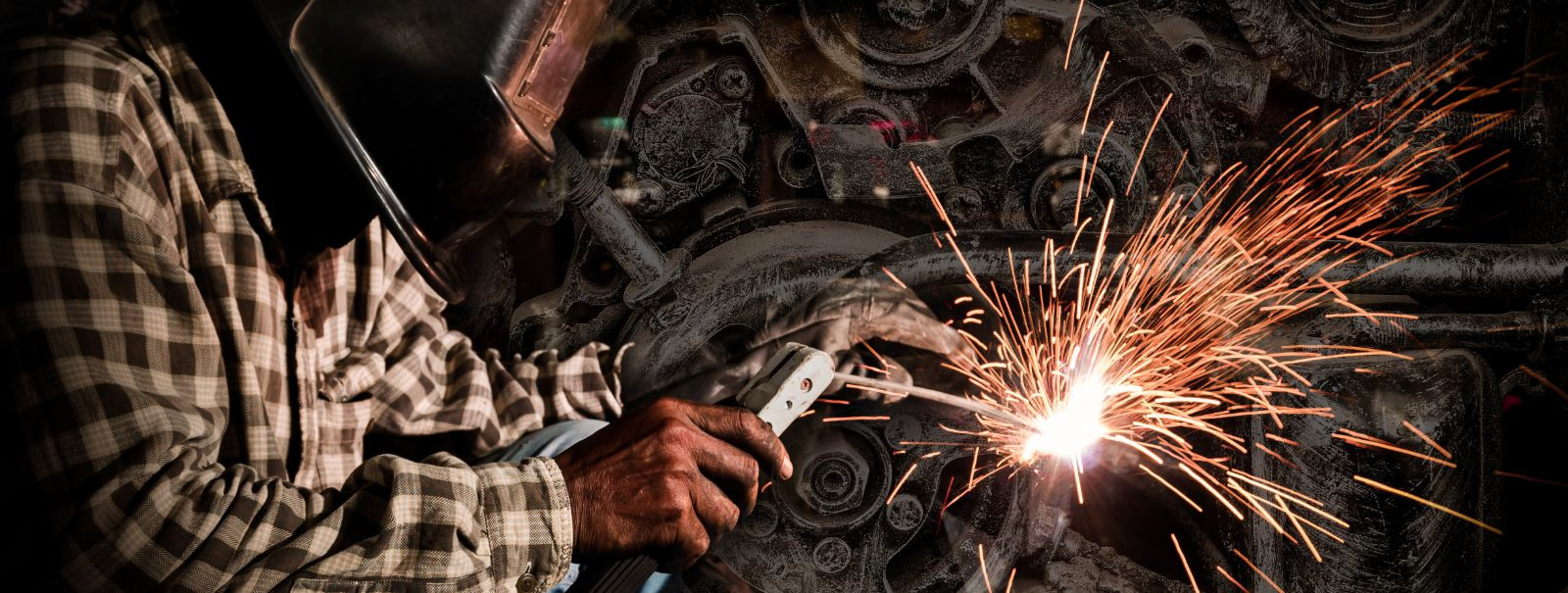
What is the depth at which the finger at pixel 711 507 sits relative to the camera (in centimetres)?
163

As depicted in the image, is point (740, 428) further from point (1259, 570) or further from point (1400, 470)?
point (1400, 470)

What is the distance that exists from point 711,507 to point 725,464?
0.27 feet

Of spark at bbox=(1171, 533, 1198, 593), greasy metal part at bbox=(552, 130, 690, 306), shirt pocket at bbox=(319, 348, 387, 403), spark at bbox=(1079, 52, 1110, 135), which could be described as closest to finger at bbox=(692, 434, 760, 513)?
shirt pocket at bbox=(319, 348, 387, 403)

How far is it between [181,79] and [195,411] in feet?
1.81

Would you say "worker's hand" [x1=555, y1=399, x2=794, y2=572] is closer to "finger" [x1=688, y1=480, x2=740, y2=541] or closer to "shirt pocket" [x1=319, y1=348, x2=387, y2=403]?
"finger" [x1=688, y1=480, x2=740, y2=541]

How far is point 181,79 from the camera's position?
1.50 metres

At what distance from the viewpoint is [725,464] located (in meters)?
1.63

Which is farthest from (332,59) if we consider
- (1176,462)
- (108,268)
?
(1176,462)

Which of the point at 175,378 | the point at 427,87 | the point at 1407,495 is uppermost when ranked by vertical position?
the point at 1407,495

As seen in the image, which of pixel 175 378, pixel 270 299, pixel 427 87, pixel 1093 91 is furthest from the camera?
pixel 1093 91

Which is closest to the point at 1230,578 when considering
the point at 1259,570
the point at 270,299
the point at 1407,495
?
the point at 1259,570

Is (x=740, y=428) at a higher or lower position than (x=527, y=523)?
higher

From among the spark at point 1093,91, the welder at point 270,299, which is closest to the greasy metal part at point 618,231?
the welder at point 270,299

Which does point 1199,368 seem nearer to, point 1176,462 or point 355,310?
point 1176,462
